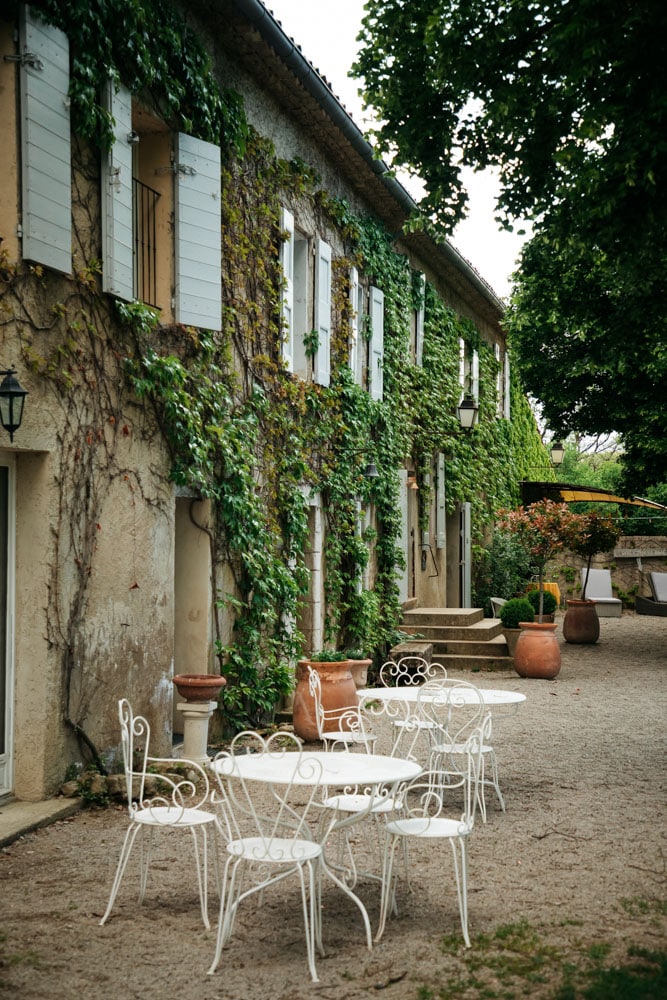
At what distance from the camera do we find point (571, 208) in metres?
6.89

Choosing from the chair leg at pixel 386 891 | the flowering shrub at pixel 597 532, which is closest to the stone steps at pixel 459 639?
the flowering shrub at pixel 597 532

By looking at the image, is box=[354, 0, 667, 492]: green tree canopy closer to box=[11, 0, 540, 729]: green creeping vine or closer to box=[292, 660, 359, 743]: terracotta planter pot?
box=[11, 0, 540, 729]: green creeping vine

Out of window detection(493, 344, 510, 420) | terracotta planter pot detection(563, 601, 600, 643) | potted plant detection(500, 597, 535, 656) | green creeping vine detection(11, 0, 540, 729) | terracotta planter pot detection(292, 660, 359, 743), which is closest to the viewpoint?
green creeping vine detection(11, 0, 540, 729)

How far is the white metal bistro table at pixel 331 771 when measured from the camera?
4.34 metres

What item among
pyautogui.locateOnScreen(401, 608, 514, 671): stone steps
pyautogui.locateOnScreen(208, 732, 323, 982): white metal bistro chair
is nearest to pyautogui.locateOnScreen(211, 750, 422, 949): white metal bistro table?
pyautogui.locateOnScreen(208, 732, 323, 982): white metal bistro chair

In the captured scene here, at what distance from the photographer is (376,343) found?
12930 millimetres

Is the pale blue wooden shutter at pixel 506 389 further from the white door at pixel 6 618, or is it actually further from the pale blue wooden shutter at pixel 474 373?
the white door at pixel 6 618

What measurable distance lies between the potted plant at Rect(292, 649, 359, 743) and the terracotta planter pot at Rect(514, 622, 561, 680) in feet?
15.0

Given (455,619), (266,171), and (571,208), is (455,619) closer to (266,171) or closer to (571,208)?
(266,171)

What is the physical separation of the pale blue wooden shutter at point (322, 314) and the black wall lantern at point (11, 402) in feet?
17.2

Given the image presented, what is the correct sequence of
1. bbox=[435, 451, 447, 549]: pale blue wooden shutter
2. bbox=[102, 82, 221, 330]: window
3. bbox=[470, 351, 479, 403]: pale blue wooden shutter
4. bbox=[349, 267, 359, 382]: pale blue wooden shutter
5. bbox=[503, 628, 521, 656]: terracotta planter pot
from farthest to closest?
bbox=[470, 351, 479, 403]: pale blue wooden shutter → bbox=[435, 451, 447, 549]: pale blue wooden shutter → bbox=[503, 628, 521, 656]: terracotta planter pot → bbox=[349, 267, 359, 382]: pale blue wooden shutter → bbox=[102, 82, 221, 330]: window

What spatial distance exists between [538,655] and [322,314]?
5.03 meters

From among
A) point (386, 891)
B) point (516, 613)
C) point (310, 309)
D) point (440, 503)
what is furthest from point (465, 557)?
point (386, 891)

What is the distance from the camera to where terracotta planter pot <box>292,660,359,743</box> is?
28.7 ft
